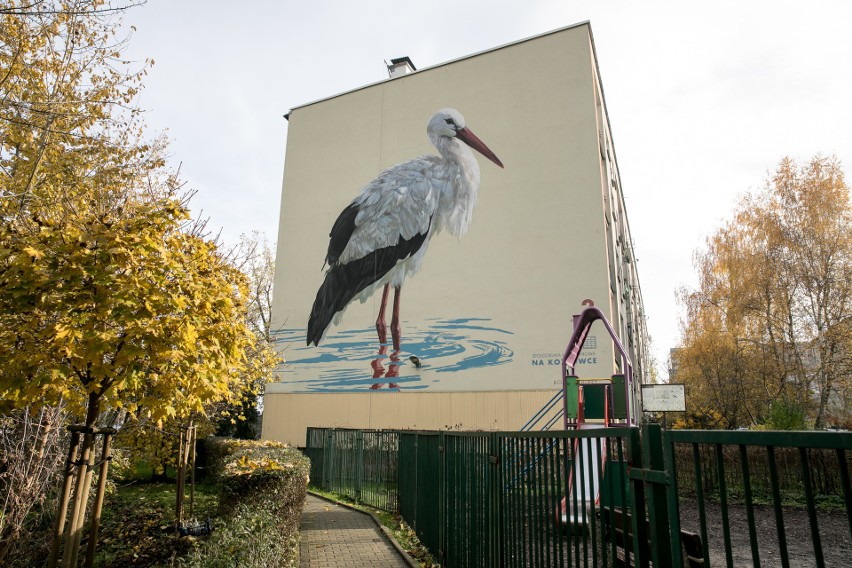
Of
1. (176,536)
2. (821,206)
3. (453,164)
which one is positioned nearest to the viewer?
(176,536)

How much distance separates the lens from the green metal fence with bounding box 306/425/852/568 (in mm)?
1944

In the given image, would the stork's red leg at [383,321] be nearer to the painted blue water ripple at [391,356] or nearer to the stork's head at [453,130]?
the painted blue water ripple at [391,356]

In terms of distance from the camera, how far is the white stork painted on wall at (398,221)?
2352 centimetres

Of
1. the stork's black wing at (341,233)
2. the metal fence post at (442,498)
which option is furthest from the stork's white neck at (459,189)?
the metal fence post at (442,498)

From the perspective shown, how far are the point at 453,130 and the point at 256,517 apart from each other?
20.7 meters

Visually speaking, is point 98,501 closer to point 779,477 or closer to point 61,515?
point 61,515

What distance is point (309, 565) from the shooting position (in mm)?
7762

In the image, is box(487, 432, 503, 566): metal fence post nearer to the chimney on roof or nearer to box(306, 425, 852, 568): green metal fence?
box(306, 425, 852, 568): green metal fence

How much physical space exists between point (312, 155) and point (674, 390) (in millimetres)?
20956

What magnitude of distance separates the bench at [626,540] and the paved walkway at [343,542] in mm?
4661

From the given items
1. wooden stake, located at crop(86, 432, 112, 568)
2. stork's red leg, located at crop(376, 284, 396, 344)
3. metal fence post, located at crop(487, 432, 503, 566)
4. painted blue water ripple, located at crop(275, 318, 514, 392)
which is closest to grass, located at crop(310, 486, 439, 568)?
metal fence post, located at crop(487, 432, 503, 566)

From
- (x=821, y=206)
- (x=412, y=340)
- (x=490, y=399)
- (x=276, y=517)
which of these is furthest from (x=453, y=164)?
(x=276, y=517)

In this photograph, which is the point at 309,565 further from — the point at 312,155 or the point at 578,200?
the point at 312,155

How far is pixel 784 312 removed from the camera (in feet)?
87.3
